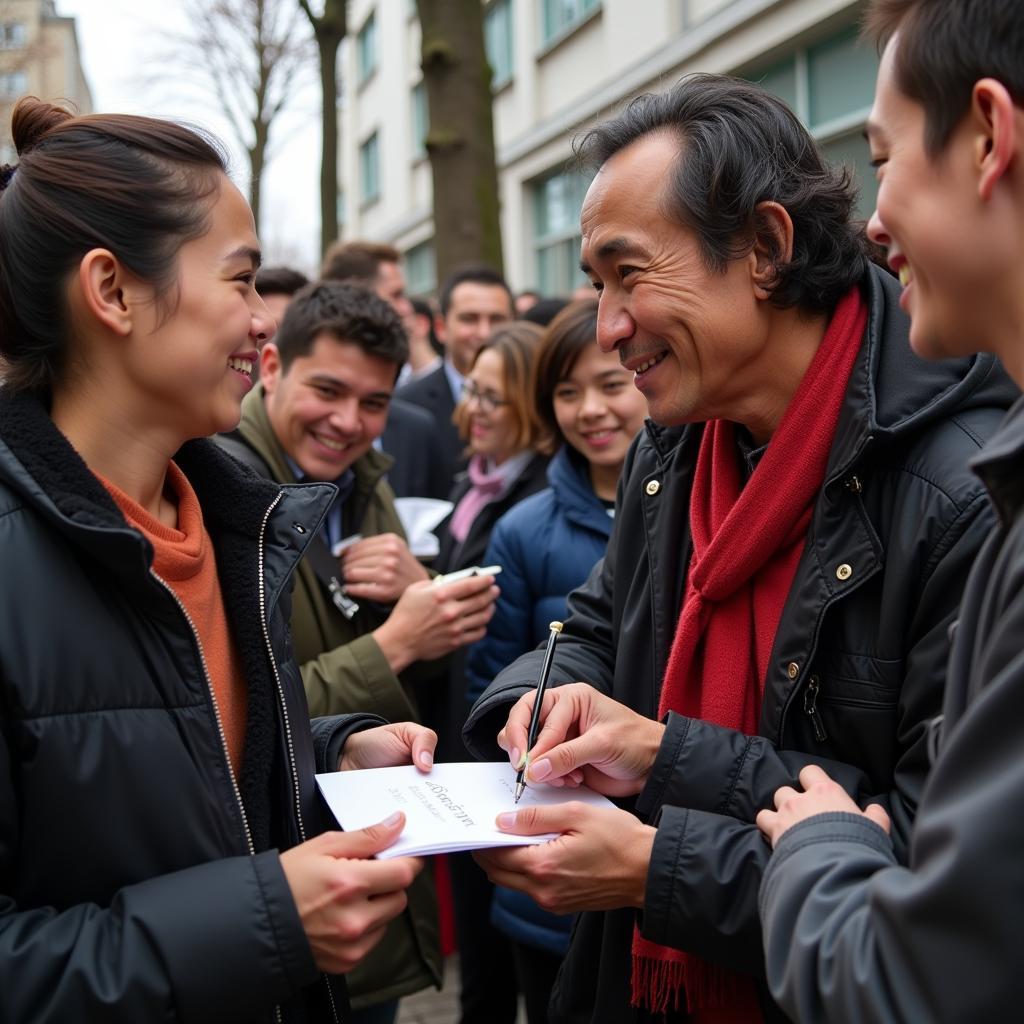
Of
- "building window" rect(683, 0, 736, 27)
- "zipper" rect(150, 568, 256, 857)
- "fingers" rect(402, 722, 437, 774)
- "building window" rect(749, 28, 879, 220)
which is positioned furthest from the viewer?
"building window" rect(683, 0, 736, 27)

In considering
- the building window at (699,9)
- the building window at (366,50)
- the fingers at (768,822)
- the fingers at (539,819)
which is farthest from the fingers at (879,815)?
the building window at (366,50)

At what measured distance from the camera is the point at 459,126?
27.8ft

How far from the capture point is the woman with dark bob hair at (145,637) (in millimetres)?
1572

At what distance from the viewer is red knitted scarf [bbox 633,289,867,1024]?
1994mm

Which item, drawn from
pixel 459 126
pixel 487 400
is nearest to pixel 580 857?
pixel 487 400

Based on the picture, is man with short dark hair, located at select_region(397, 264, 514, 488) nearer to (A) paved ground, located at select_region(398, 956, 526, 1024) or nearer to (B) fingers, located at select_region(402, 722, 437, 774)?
(A) paved ground, located at select_region(398, 956, 526, 1024)

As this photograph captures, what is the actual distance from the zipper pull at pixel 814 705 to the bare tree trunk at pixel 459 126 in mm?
7192

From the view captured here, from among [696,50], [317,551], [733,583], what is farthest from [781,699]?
[696,50]

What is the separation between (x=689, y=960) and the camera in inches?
78.5

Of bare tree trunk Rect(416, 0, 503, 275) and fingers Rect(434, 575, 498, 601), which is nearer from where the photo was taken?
fingers Rect(434, 575, 498, 601)

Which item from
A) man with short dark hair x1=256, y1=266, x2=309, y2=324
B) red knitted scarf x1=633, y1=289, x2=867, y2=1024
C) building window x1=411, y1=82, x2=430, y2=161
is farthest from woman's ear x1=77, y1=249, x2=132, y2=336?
building window x1=411, y1=82, x2=430, y2=161

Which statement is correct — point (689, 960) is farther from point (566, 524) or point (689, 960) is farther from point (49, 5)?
point (49, 5)

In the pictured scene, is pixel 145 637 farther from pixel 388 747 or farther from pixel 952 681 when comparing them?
pixel 952 681

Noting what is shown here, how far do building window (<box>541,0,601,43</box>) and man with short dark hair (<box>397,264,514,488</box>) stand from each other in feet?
24.5
